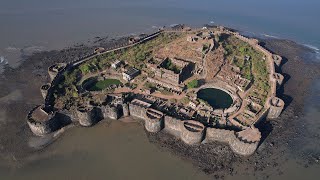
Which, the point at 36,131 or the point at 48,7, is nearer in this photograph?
the point at 36,131

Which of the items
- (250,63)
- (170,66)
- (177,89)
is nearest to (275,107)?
(250,63)

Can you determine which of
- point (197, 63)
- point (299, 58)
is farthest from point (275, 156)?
point (299, 58)

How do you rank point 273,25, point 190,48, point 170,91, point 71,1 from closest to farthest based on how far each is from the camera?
point 170,91 < point 190,48 < point 273,25 < point 71,1

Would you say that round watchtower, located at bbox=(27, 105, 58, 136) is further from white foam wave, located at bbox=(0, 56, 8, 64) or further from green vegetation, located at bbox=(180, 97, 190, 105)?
white foam wave, located at bbox=(0, 56, 8, 64)

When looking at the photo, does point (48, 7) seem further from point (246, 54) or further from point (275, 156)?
point (275, 156)

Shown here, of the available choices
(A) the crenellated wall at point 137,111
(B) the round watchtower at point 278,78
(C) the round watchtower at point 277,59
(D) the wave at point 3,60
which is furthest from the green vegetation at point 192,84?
A: (D) the wave at point 3,60

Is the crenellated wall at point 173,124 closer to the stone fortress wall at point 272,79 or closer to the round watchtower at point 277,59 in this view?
the stone fortress wall at point 272,79
